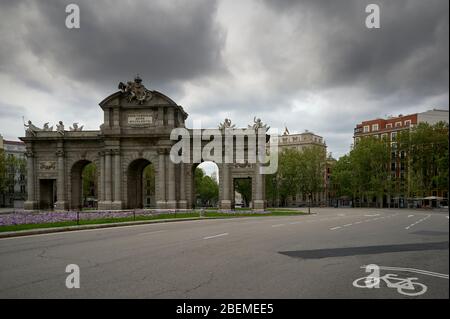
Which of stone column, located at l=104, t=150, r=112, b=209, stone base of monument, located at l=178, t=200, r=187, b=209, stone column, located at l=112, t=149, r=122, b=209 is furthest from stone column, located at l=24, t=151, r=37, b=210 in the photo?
stone base of monument, located at l=178, t=200, r=187, b=209

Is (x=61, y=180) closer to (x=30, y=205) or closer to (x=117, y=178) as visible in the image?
(x=30, y=205)

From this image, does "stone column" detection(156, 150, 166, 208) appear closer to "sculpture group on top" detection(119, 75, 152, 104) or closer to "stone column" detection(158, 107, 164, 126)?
"stone column" detection(158, 107, 164, 126)

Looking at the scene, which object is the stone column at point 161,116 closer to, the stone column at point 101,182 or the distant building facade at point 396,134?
the stone column at point 101,182

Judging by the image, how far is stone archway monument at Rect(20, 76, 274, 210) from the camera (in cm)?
4588

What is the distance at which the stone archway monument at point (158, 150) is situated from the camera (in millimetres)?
45875

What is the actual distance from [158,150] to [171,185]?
15.9 feet

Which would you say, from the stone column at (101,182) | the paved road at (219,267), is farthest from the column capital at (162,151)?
the paved road at (219,267)

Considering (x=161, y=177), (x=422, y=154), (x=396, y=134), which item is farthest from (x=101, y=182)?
(x=396, y=134)

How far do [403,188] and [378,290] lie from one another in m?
77.8

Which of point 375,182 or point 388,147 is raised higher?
point 388,147

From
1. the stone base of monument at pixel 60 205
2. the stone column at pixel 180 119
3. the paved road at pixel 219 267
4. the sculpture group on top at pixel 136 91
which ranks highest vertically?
the sculpture group on top at pixel 136 91

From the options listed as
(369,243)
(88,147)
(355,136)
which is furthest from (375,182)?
(369,243)

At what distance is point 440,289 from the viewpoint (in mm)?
7109

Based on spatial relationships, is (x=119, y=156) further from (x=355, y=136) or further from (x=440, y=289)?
(x=355, y=136)
